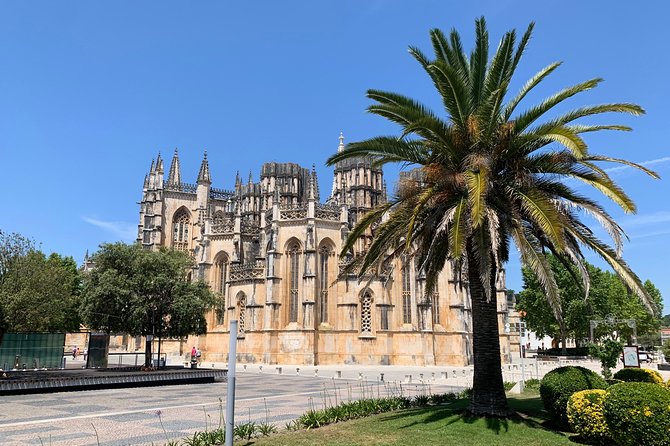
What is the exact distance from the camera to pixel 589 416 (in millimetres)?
9711

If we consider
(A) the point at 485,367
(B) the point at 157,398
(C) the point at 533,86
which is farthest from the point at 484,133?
(B) the point at 157,398

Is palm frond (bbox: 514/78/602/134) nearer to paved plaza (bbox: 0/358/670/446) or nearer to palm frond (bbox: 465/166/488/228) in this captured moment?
palm frond (bbox: 465/166/488/228)

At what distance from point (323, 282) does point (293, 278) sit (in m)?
2.90

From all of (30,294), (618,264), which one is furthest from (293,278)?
(618,264)

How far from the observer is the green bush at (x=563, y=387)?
1109cm

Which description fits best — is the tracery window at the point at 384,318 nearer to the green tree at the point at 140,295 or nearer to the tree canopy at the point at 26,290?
the green tree at the point at 140,295

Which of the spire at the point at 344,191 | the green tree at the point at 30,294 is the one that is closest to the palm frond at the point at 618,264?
the green tree at the point at 30,294

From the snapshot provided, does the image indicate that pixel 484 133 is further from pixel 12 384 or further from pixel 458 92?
pixel 12 384

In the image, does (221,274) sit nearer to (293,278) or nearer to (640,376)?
(293,278)

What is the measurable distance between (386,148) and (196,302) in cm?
2090

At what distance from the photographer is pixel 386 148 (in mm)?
12758

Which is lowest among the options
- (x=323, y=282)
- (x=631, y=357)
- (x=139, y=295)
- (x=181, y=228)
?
(x=631, y=357)

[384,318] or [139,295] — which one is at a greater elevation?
[139,295]

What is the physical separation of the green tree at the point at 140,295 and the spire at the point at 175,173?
39209 millimetres
